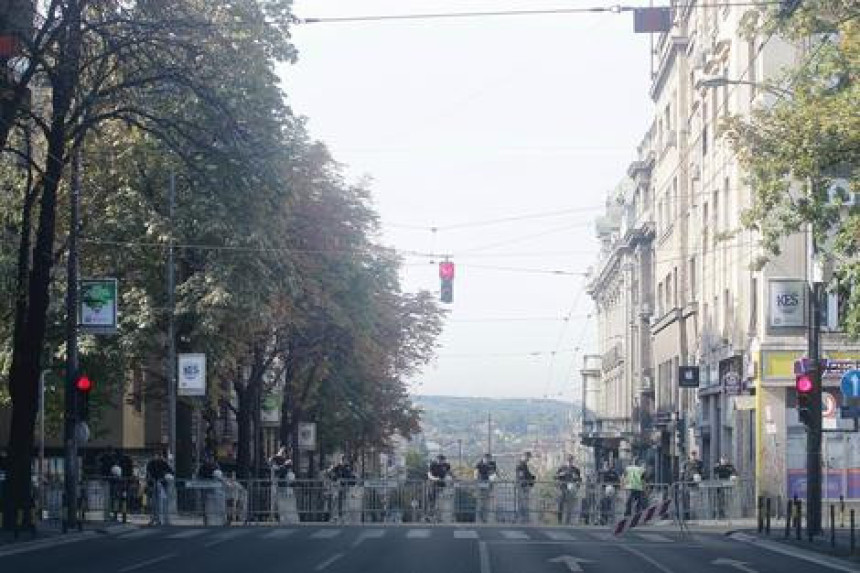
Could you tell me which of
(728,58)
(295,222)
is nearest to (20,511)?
(295,222)

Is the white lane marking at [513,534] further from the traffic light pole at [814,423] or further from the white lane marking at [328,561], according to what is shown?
the white lane marking at [328,561]

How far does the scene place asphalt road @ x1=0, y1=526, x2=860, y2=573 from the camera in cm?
2370

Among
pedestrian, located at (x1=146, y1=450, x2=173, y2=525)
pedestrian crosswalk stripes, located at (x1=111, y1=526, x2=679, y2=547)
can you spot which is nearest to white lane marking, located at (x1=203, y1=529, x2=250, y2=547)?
pedestrian crosswalk stripes, located at (x1=111, y1=526, x2=679, y2=547)

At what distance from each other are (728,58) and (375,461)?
60.5 metres

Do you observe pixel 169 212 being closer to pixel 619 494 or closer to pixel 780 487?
pixel 619 494

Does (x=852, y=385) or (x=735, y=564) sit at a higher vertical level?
(x=852, y=385)

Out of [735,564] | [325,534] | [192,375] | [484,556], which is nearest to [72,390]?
[325,534]

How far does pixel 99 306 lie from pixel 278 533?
6.59 meters

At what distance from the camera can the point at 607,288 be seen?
10394 cm

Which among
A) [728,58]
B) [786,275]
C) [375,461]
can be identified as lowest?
[375,461]

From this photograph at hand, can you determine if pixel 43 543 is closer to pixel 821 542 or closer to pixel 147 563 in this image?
pixel 147 563

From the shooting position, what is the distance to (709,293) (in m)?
59.7

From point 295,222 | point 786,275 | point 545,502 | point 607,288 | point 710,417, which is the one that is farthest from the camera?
point 607,288

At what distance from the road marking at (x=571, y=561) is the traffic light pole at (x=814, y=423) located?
26.0 ft
